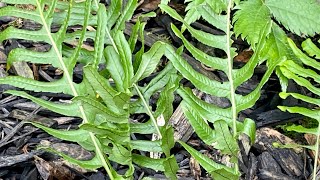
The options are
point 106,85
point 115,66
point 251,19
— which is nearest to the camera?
point 106,85

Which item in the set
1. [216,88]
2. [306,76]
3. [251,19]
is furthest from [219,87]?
[251,19]

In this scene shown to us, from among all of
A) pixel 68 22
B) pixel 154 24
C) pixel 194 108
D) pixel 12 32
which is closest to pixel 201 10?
pixel 194 108

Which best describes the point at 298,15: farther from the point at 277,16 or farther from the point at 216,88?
the point at 216,88

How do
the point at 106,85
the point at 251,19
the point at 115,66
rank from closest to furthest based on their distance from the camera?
the point at 106,85 < the point at 115,66 < the point at 251,19

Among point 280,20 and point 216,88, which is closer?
point 216,88

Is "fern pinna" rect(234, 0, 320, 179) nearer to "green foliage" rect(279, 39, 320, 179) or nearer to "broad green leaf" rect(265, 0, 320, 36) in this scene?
"broad green leaf" rect(265, 0, 320, 36)

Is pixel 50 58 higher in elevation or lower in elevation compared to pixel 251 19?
lower

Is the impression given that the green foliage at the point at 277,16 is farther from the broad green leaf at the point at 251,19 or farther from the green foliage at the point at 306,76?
the green foliage at the point at 306,76

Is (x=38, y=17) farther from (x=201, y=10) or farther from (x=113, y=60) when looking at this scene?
(x=201, y=10)

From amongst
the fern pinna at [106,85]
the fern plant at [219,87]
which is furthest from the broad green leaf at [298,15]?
the fern pinna at [106,85]
